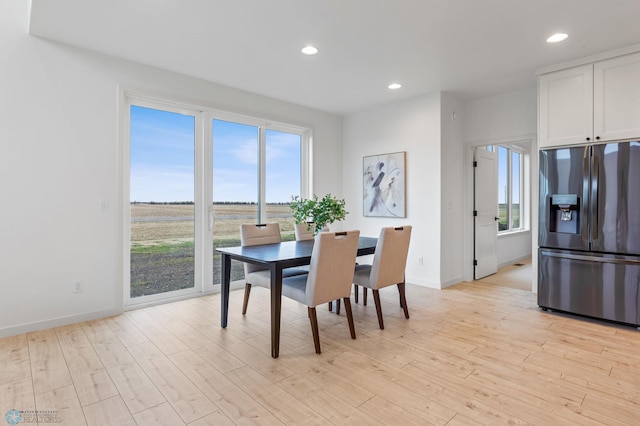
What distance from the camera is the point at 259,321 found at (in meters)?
3.25

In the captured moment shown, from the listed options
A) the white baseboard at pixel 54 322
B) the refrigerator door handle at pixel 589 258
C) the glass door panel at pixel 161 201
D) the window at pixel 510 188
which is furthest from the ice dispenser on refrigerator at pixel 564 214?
the white baseboard at pixel 54 322

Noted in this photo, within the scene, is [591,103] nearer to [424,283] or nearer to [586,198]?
[586,198]

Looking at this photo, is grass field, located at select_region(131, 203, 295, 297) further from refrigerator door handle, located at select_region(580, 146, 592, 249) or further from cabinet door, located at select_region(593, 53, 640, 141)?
cabinet door, located at select_region(593, 53, 640, 141)

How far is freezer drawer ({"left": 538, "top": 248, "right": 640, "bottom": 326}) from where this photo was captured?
3043mm

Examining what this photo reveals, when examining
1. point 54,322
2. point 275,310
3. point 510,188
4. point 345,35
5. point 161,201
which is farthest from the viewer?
point 510,188

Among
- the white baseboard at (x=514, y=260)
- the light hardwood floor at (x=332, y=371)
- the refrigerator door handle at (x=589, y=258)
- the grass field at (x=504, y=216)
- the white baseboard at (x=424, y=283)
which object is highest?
the grass field at (x=504, y=216)

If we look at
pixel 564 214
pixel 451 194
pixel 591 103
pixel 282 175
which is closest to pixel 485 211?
pixel 451 194

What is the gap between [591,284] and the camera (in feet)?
10.6

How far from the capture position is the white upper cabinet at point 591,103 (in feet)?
10.3

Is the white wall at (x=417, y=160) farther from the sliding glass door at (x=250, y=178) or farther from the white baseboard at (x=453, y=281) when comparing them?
the sliding glass door at (x=250, y=178)

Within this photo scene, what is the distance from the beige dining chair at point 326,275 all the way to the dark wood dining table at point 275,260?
0.54ft

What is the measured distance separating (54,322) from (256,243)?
1.92 metres

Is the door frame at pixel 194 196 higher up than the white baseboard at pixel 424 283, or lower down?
higher up

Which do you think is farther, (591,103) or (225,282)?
(591,103)
